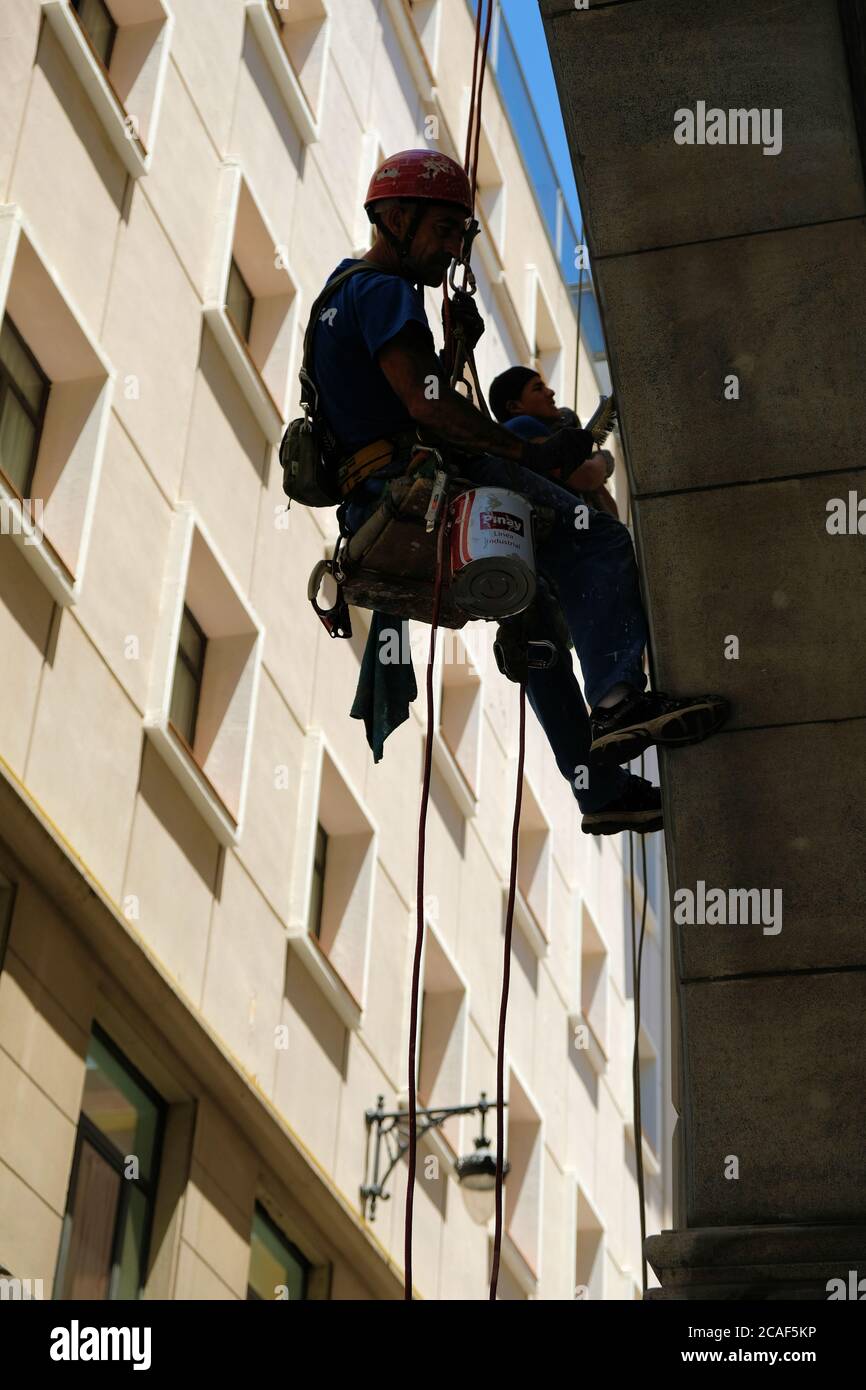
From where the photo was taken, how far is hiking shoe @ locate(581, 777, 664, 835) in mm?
7238

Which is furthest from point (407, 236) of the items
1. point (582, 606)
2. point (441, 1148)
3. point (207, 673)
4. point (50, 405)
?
point (441, 1148)

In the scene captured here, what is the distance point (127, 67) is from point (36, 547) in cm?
510

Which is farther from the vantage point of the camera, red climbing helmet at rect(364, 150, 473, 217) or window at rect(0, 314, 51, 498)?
window at rect(0, 314, 51, 498)

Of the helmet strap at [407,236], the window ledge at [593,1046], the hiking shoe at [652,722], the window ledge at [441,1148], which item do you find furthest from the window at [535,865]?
the hiking shoe at [652,722]

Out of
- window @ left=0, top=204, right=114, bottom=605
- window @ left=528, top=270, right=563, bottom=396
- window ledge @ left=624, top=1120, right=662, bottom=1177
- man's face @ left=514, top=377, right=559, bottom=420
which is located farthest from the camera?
window ledge @ left=624, top=1120, right=662, bottom=1177

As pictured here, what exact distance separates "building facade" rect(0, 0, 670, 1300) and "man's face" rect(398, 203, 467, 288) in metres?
5.38

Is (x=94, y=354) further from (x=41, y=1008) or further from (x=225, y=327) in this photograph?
(x=41, y=1008)

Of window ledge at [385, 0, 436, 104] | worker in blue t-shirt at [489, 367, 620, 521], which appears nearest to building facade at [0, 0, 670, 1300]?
window ledge at [385, 0, 436, 104]

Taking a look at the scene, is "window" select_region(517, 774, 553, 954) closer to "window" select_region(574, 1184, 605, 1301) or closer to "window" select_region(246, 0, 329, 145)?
"window" select_region(574, 1184, 605, 1301)

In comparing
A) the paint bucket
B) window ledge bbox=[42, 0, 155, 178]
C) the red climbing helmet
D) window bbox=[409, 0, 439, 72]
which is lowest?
the paint bucket

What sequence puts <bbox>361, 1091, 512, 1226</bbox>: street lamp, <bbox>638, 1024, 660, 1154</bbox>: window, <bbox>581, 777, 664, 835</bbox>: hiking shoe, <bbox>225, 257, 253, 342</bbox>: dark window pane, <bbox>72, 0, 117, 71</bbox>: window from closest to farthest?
<bbox>581, 777, 664, 835</bbox>: hiking shoe, <bbox>72, 0, 117, 71</bbox>: window, <bbox>361, 1091, 512, 1226</bbox>: street lamp, <bbox>225, 257, 253, 342</bbox>: dark window pane, <bbox>638, 1024, 660, 1154</bbox>: window

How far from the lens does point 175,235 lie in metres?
16.2
